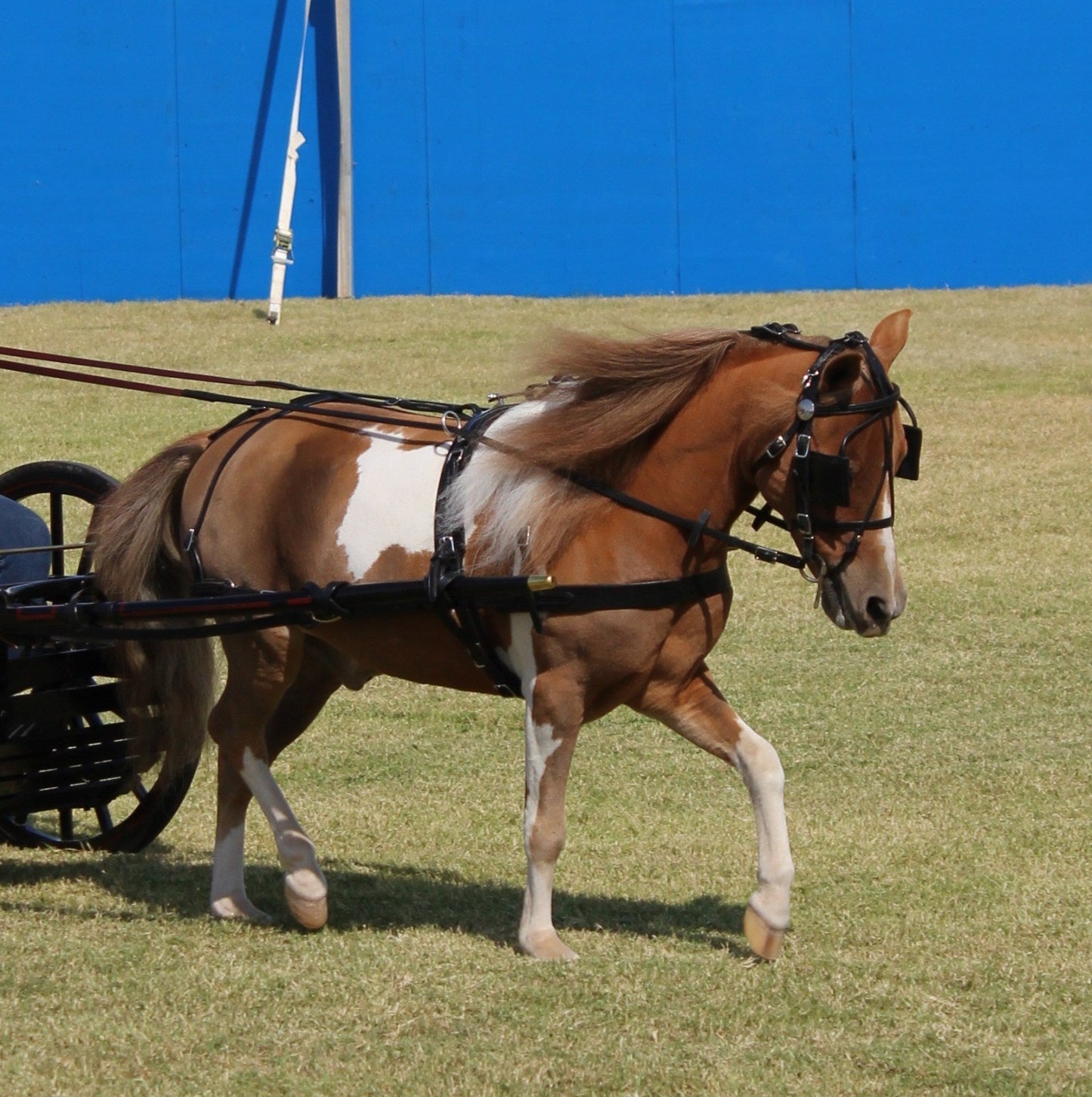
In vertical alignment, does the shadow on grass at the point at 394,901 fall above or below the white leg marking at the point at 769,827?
below

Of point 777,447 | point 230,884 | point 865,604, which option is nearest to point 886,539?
point 865,604

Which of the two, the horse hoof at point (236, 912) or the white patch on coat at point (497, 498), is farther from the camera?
the horse hoof at point (236, 912)

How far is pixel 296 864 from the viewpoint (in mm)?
4551

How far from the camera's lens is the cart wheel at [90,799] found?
5.22 meters

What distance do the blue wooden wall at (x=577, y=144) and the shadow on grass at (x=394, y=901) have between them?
11.3 metres

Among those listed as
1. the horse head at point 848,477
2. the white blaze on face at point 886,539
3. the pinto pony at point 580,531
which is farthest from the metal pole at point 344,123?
the white blaze on face at point 886,539

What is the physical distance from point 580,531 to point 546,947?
43.1 inches

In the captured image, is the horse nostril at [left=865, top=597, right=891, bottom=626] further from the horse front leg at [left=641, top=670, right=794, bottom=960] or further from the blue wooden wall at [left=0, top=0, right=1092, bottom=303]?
the blue wooden wall at [left=0, top=0, right=1092, bottom=303]

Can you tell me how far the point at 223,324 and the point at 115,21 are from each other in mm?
3023

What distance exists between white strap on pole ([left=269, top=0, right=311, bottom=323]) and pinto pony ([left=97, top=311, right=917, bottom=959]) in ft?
35.2

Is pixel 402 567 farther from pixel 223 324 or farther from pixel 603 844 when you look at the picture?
pixel 223 324

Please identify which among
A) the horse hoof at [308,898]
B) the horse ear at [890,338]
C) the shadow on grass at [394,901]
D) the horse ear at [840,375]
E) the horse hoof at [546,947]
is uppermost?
the horse ear at [890,338]

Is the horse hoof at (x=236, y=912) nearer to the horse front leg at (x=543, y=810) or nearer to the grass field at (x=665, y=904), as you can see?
the grass field at (x=665, y=904)

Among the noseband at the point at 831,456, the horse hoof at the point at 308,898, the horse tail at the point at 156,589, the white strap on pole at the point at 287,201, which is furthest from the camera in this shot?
the white strap on pole at the point at 287,201
